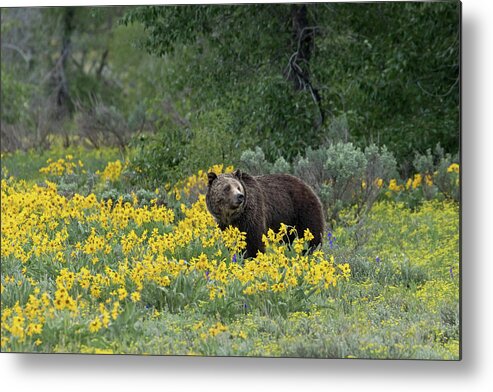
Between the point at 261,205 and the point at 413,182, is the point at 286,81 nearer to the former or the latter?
the point at 261,205

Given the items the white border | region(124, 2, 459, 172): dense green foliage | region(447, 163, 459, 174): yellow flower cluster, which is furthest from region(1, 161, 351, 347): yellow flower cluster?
region(447, 163, 459, 174): yellow flower cluster

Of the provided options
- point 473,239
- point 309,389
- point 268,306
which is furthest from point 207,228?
point 473,239

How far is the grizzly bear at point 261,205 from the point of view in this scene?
807 cm

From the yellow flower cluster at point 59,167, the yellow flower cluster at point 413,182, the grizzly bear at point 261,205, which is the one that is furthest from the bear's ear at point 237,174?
the yellow flower cluster at point 59,167

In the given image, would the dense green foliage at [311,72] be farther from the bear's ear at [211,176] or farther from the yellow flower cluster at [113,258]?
the yellow flower cluster at [113,258]

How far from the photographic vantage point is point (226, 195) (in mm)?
8047

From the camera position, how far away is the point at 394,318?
7422 millimetres

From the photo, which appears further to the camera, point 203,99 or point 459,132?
point 203,99

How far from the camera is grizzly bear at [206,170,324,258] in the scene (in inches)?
318

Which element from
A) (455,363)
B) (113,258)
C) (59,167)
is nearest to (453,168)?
(455,363)

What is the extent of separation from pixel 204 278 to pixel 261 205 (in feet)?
3.29

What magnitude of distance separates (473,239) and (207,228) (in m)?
2.19

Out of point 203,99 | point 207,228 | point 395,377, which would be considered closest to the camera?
point 395,377

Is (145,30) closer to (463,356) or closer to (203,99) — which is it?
(203,99)
